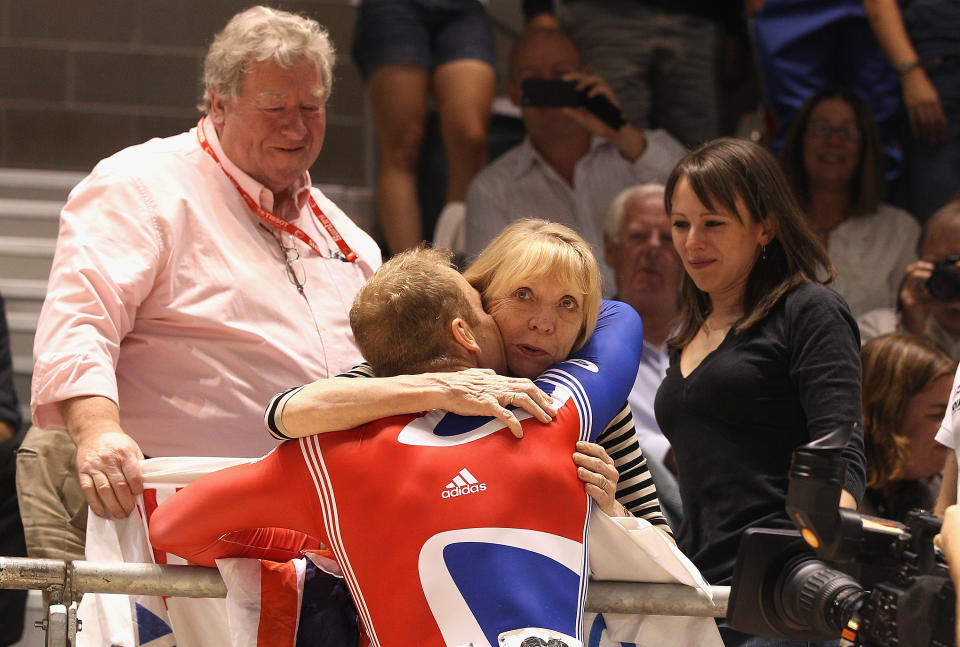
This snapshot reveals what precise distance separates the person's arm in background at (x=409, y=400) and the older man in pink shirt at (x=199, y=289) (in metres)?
0.42

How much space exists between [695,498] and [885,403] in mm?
1171

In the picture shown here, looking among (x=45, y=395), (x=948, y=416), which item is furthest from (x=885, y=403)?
(x=45, y=395)

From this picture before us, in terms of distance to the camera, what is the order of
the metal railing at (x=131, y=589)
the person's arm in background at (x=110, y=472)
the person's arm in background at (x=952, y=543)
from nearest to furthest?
1. the person's arm in background at (x=952, y=543)
2. the metal railing at (x=131, y=589)
3. the person's arm in background at (x=110, y=472)

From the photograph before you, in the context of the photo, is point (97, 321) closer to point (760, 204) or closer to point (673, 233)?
point (673, 233)

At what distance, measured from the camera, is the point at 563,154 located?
14.8 ft

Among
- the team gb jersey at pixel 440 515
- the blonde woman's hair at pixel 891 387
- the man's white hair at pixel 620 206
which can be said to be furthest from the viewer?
the man's white hair at pixel 620 206

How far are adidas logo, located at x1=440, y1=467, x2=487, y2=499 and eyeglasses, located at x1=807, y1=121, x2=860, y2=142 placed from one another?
2.88 m

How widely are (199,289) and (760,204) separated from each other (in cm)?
107

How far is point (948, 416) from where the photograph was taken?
2107 millimetres

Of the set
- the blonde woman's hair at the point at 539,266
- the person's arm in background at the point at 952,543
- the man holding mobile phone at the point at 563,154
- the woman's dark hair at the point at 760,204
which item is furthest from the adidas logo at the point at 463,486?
the man holding mobile phone at the point at 563,154

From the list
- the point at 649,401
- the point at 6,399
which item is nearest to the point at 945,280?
the point at 649,401

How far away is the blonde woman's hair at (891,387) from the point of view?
304 centimetres

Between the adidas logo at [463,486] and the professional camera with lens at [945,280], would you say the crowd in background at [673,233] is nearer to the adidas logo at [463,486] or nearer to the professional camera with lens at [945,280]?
the professional camera with lens at [945,280]

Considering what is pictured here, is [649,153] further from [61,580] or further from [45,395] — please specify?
[61,580]
